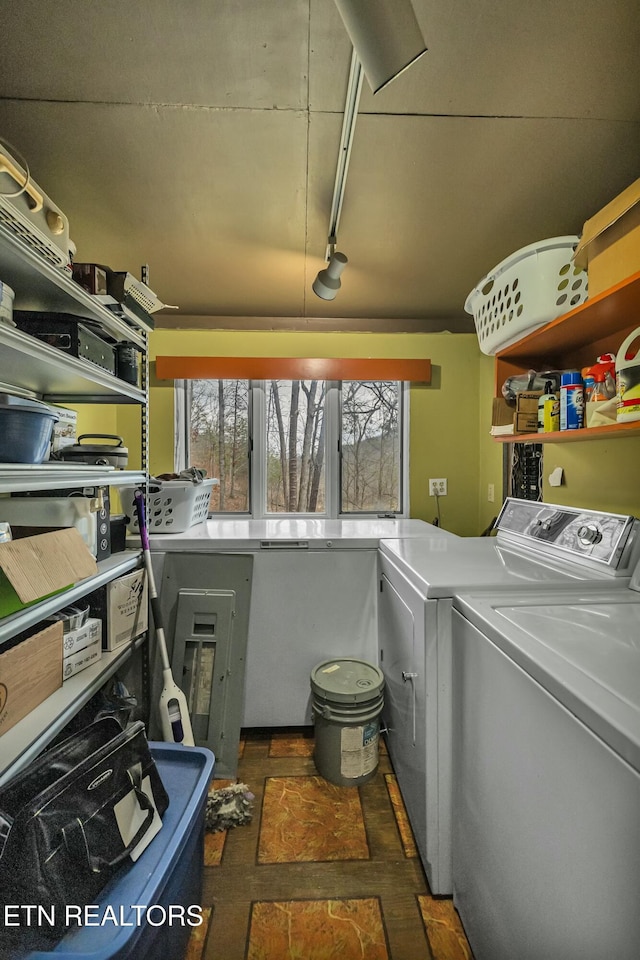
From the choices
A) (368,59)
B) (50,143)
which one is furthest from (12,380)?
(368,59)

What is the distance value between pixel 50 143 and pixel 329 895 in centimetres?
249

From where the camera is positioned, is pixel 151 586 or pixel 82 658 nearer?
pixel 82 658

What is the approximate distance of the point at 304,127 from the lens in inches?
52.9

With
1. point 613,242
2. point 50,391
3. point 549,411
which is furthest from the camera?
point 50,391

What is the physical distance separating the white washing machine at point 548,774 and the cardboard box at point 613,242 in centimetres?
86

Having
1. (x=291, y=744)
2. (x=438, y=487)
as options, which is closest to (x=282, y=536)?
(x=291, y=744)

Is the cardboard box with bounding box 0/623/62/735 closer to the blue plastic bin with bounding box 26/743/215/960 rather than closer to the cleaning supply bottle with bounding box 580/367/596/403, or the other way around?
the blue plastic bin with bounding box 26/743/215/960

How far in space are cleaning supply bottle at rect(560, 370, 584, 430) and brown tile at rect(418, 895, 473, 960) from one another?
150 cm

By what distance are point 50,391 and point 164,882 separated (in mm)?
1739

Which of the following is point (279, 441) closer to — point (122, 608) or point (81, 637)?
point (122, 608)

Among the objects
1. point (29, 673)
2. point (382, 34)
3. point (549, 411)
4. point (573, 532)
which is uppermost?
point (382, 34)

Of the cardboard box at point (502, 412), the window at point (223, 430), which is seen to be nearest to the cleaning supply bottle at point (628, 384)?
the cardboard box at point (502, 412)

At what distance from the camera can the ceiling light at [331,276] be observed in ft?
6.04

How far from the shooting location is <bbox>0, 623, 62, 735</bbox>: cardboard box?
1.15 metres
